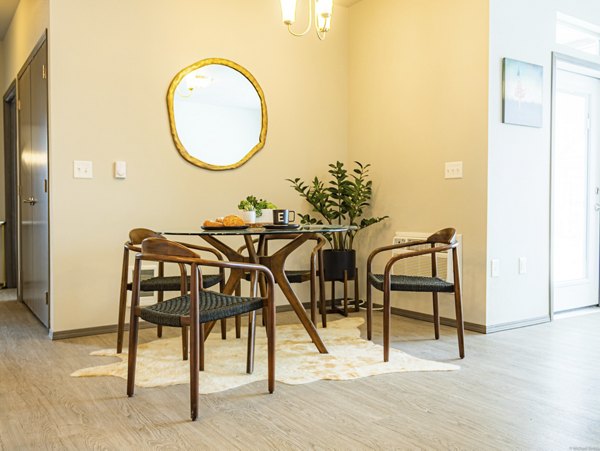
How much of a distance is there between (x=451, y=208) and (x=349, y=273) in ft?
3.16

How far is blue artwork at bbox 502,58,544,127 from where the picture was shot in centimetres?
372

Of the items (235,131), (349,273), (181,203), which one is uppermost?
(235,131)

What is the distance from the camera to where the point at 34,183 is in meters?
4.14

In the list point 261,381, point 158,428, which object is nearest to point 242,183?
point 261,381

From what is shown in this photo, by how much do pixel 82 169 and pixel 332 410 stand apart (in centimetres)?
235

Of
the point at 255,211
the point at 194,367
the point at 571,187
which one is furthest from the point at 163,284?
the point at 571,187

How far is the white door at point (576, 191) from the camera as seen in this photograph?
4.43 meters

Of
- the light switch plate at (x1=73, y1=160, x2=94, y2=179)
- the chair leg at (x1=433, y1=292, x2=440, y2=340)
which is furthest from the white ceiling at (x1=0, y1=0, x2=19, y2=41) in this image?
the chair leg at (x1=433, y1=292, x2=440, y2=340)

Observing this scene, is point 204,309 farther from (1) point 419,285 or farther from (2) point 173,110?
(2) point 173,110

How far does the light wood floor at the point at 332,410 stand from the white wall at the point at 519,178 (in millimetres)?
795

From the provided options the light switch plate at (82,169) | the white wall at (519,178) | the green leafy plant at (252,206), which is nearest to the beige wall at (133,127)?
the light switch plate at (82,169)

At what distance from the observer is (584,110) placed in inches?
181

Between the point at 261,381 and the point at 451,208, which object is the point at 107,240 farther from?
the point at 451,208

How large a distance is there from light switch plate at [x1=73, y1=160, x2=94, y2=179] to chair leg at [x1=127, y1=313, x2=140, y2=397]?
1580mm
